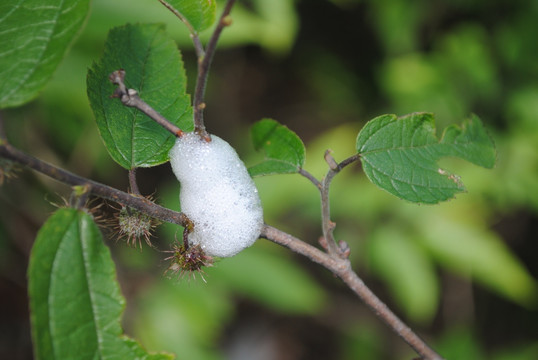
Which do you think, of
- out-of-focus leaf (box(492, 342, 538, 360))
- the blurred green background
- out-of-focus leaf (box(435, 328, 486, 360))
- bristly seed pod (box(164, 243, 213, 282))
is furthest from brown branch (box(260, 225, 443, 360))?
out-of-focus leaf (box(492, 342, 538, 360))

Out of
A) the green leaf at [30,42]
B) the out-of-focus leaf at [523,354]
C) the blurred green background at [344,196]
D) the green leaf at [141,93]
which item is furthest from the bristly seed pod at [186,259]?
the out-of-focus leaf at [523,354]

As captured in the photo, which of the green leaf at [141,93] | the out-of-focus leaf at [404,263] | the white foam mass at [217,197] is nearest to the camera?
the green leaf at [141,93]

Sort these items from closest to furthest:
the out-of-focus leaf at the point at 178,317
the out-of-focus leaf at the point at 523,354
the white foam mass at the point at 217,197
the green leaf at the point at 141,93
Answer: the green leaf at the point at 141,93, the white foam mass at the point at 217,197, the out-of-focus leaf at the point at 178,317, the out-of-focus leaf at the point at 523,354

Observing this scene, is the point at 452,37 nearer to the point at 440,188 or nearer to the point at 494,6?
the point at 494,6

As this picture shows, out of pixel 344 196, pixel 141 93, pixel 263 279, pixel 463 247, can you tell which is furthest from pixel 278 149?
pixel 463 247

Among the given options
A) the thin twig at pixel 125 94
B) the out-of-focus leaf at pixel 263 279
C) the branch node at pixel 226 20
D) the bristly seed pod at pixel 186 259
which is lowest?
the out-of-focus leaf at pixel 263 279

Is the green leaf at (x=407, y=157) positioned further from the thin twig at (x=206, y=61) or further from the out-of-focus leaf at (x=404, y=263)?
the out-of-focus leaf at (x=404, y=263)

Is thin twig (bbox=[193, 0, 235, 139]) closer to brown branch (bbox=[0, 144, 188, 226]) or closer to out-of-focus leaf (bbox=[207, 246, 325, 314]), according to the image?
brown branch (bbox=[0, 144, 188, 226])
